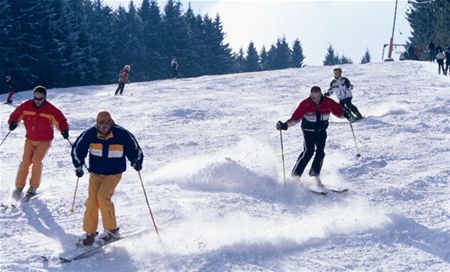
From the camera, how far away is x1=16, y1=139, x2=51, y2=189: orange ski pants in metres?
9.05

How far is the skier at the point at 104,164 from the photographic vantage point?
692cm

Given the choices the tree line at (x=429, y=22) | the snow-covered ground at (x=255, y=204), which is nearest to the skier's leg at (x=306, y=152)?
the snow-covered ground at (x=255, y=204)

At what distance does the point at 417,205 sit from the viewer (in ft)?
28.1

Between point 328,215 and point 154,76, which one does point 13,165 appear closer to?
point 328,215

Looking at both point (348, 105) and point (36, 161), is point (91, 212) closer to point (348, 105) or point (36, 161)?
point (36, 161)

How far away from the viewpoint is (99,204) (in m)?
6.94

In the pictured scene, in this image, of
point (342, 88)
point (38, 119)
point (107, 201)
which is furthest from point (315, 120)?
point (342, 88)

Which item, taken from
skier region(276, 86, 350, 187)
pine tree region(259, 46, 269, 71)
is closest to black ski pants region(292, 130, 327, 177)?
skier region(276, 86, 350, 187)

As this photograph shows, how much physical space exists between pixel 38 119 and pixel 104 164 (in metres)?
2.47

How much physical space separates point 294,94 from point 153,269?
18744 mm

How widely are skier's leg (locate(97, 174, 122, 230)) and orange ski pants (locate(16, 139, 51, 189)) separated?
2.48 meters

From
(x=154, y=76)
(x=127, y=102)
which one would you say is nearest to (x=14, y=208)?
(x=127, y=102)

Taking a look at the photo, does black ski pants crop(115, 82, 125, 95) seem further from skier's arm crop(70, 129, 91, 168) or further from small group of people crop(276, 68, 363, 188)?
skier's arm crop(70, 129, 91, 168)

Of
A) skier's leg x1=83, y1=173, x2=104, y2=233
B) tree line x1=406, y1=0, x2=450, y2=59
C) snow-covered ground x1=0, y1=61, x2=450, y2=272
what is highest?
tree line x1=406, y1=0, x2=450, y2=59
